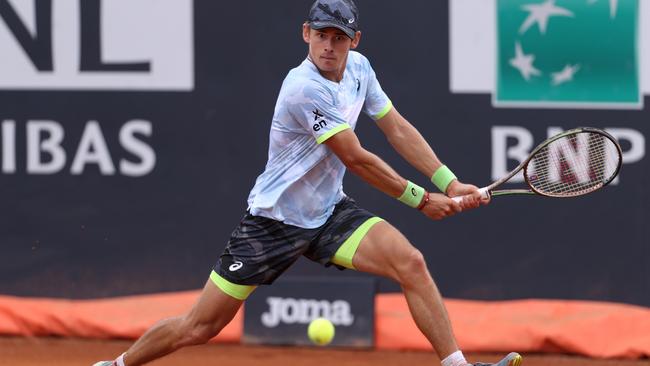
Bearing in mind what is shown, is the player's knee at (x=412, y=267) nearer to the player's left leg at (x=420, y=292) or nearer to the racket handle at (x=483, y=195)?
the player's left leg at (x=420, y=292)

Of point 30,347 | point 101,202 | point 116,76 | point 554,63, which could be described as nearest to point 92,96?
point 116,76

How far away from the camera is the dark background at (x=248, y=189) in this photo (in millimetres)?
6543

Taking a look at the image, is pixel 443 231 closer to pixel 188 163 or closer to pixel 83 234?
pixel 188 163

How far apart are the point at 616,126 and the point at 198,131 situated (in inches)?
90.0

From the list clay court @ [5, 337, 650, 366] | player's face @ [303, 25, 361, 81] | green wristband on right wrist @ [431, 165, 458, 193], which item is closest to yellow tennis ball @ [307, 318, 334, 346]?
clay court @ [5, 337, 650, 366]

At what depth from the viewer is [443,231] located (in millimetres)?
6656

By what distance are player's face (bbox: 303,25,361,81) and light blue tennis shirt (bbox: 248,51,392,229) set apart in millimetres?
52

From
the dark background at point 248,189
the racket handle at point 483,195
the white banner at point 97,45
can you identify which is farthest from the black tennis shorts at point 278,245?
the white banner at point 97,45

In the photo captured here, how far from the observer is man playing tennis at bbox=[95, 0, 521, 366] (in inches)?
184

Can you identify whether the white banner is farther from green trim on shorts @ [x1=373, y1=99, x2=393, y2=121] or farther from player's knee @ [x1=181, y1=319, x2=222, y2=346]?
player's knee @ [x1=181, y1=319, x2=222, y2=346]

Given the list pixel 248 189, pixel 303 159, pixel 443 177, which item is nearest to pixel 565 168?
pixel 443 177

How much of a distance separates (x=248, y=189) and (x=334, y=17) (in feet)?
7.65

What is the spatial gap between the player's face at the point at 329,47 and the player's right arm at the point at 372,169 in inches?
10.4

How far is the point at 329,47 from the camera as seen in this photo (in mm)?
4641
